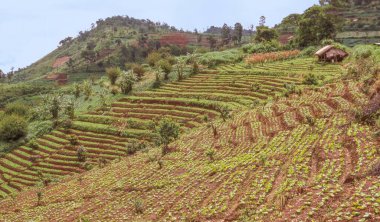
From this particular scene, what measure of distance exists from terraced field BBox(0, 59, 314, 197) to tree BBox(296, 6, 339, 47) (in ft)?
73.6

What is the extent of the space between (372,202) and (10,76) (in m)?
151

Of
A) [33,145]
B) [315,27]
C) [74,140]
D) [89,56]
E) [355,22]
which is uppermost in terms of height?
[355,22]

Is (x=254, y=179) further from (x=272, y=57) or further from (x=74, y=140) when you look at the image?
(x=272, y=57)

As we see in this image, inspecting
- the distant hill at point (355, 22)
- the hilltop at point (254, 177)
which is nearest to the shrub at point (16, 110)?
the hilltop at point (254, 177)

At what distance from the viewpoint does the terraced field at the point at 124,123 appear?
148 ft

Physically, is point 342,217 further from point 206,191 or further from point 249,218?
point 206,191

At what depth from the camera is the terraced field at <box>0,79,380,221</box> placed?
14422mm

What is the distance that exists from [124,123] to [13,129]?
1773cm

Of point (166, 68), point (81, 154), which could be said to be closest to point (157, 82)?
point (166, 68)

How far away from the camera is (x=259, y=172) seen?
19625mm

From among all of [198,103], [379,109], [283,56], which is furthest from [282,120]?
[283,56]

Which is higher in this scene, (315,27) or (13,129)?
(315,27)

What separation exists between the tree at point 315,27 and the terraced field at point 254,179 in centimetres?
4186

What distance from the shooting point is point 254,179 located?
18.8 metres
